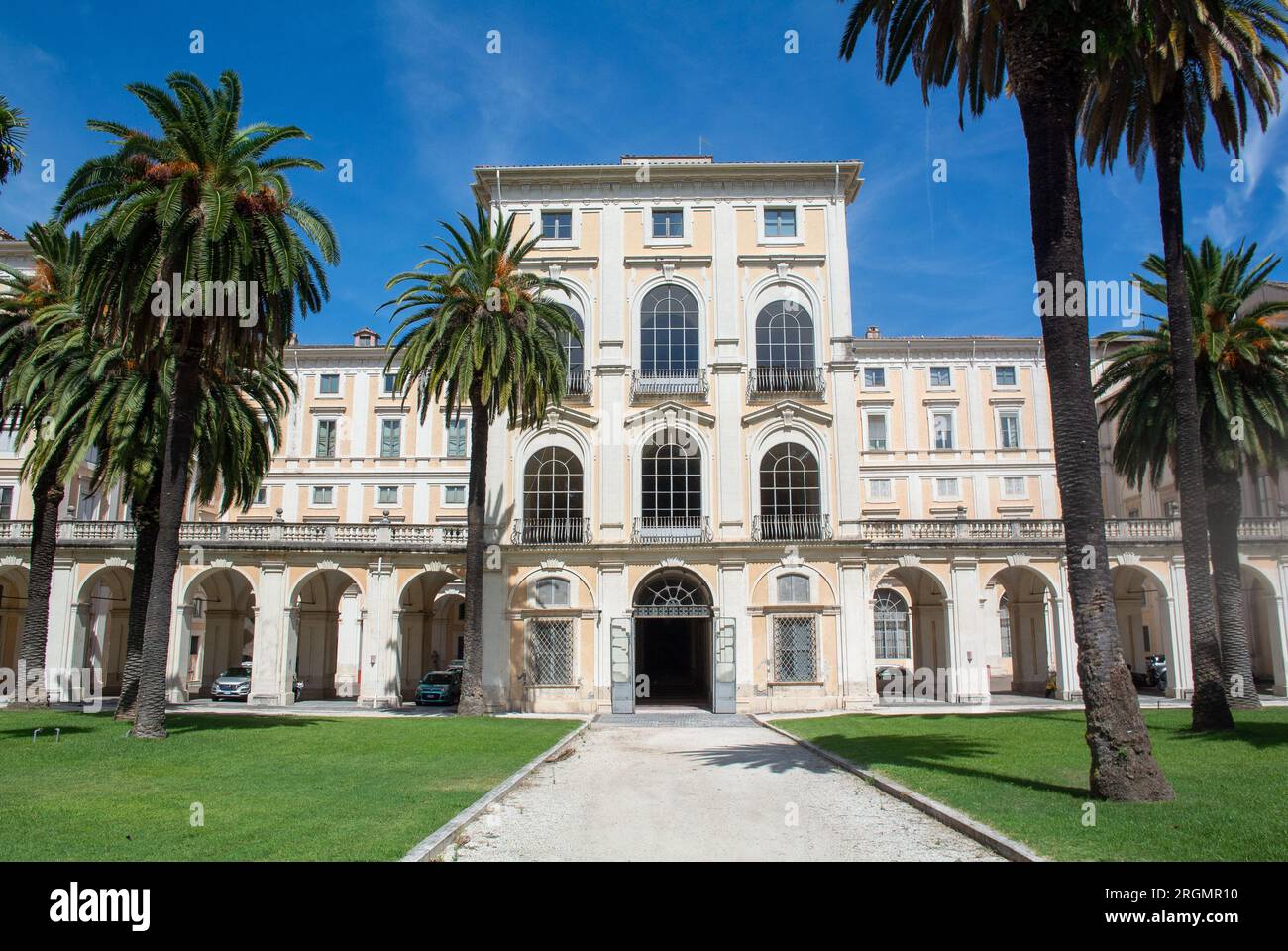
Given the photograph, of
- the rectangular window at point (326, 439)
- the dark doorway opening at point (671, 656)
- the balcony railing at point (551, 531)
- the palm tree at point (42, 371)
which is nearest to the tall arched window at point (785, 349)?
the balcony railing at point (551, 531)

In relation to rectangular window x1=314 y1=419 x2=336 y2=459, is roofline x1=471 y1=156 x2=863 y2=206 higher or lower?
higher

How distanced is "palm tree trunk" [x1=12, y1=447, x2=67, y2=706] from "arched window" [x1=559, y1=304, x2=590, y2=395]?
18021mm

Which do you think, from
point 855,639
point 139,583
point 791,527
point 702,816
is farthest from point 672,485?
point 702,816

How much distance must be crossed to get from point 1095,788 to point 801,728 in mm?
15413

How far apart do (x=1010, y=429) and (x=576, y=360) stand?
2980 centimetres

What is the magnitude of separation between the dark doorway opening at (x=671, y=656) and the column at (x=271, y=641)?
15.8 meters

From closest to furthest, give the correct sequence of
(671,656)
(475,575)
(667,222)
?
(475,575)
(667,222)
(671,656)

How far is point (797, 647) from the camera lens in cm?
3588

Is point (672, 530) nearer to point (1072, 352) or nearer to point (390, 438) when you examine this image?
point (1072, 352)

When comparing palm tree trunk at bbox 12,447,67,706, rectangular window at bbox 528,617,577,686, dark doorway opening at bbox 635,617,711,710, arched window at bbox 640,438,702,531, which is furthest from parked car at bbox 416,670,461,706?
palm tree trunk at bbox 12,447,67,706

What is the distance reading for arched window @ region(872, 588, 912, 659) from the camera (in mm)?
59188

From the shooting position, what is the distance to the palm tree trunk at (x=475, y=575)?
31.9 meters

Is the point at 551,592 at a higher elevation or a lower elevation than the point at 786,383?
lower

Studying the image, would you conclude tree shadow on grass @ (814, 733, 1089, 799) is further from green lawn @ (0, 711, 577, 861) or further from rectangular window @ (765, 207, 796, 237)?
rectangular window @ (765, 207, 796, 237)
